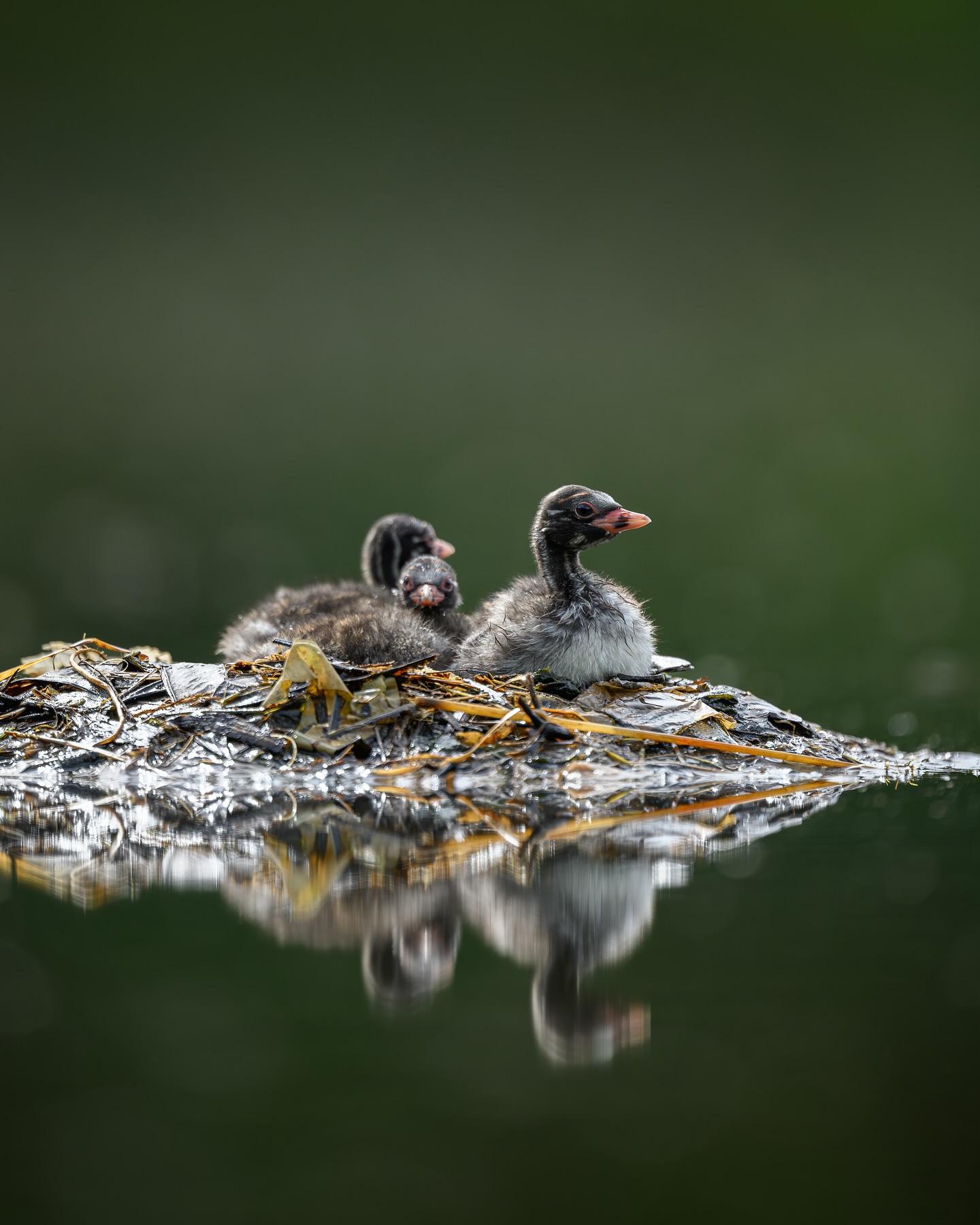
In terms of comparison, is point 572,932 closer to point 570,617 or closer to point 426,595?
point 570,617

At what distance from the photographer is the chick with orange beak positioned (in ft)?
18.4

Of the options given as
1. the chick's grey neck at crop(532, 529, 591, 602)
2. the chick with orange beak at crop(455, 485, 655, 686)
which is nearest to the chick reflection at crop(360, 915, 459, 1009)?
the chick with orange beak at crop(455, 485, 655, 686)

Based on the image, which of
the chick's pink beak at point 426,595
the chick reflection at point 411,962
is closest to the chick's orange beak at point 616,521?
the chick's pink beak at point 426,595

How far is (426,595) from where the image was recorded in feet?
21.0

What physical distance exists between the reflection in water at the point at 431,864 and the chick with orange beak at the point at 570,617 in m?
1.02

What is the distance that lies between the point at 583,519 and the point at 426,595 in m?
1.05

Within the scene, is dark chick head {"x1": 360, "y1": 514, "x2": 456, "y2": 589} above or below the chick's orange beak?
above

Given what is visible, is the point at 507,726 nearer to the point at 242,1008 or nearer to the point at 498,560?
the point at 242,1008

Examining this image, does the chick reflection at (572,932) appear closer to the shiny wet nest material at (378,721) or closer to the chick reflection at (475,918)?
the chick reflection at (475,918)

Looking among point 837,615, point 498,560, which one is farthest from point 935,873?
point 498,560

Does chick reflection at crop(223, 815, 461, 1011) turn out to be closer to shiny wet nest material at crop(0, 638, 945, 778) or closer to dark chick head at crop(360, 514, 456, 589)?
shiny wet nest material at crop(0, 638, 945, 778)

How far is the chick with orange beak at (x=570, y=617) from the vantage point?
220 inches

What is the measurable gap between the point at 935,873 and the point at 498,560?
39.3 ft

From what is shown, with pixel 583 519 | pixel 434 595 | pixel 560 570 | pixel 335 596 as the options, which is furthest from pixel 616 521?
pixel 335 596
